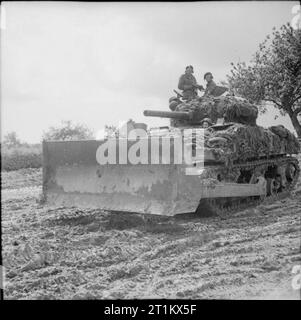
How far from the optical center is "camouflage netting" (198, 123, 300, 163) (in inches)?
282

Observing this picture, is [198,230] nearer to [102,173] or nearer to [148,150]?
[148,150]

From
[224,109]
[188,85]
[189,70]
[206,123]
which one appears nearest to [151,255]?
[206,123]

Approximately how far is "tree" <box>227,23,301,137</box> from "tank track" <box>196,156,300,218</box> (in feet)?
43.1

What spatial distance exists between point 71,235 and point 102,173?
1.29 metres

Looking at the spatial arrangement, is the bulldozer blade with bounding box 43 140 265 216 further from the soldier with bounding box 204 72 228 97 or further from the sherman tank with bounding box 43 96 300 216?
the soldier with bounding box 204 72 228 97

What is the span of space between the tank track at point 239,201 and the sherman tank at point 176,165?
0.02 metres

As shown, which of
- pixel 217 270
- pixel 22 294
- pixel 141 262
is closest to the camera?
pixel 22 294

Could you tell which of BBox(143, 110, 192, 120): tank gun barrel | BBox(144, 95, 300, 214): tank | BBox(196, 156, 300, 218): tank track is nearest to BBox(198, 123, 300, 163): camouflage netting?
BBox(144, 95, 300, 214): tank

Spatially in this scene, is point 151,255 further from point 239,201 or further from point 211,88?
point 211,88

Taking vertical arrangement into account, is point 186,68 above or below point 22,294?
above

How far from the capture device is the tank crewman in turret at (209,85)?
9250 millimetres

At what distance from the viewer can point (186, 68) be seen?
9.19 meters

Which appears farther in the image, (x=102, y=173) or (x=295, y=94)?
(x=295, y=94)
